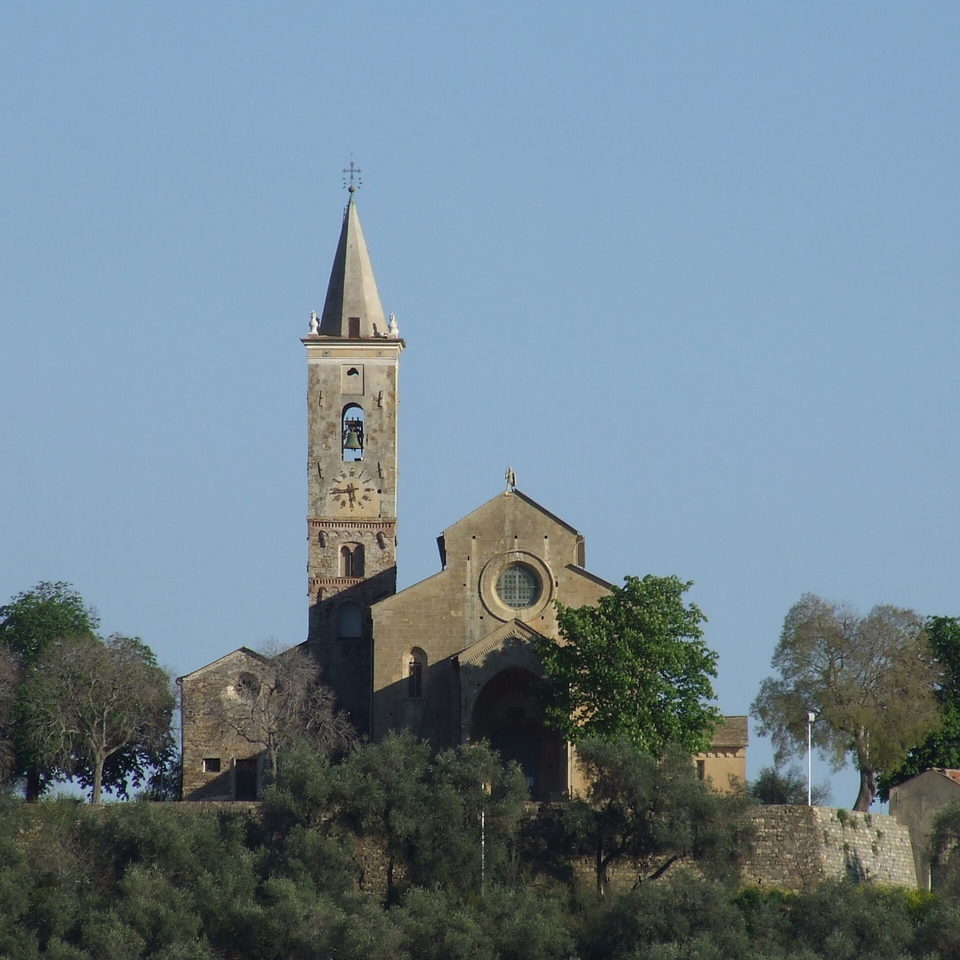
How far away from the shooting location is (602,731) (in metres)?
73.7

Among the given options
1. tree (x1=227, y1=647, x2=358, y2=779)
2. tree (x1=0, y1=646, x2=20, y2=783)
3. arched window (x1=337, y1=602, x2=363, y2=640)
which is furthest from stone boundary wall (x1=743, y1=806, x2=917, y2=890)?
tree (x1=0, y1=646, x2=20, y2=783)

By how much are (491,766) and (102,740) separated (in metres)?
13.1

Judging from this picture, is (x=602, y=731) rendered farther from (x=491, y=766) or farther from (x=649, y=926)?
(x=649, y=926)

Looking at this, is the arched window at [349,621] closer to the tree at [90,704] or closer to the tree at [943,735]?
the tree at [90,704]

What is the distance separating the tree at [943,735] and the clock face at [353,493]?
1793 cm

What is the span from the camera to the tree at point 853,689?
79.0m

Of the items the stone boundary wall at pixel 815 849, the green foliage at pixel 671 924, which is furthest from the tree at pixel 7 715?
the stone boundary wall at pixel 815 849

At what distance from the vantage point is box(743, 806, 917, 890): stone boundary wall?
7038 centimetres

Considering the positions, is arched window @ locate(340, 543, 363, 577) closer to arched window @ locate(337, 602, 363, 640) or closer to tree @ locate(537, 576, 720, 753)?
arched window @ locate(337, 602, 363, 640)

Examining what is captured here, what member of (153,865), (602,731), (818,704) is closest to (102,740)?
(153,865)

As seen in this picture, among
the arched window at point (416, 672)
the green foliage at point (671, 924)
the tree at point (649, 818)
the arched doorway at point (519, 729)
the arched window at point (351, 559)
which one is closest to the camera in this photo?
the green foliage at point (671, 924)

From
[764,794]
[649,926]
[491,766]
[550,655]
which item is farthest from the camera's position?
[764,794]

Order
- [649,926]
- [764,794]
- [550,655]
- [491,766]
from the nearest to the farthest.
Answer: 1. [649,926]
2. [491,766]
3. [550,655]
4. [764,794]

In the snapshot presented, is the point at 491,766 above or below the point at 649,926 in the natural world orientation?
above
